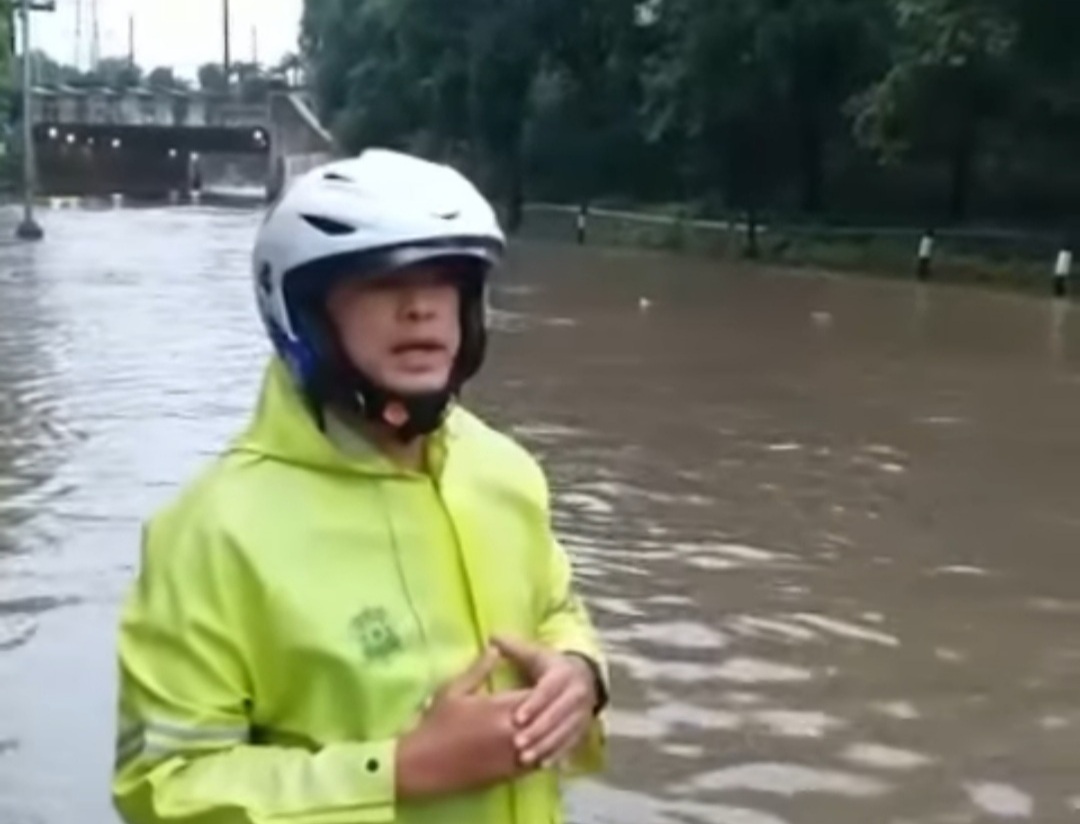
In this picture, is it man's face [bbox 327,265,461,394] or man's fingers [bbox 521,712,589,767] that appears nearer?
man's fingers [bbox 521,712,589,767]

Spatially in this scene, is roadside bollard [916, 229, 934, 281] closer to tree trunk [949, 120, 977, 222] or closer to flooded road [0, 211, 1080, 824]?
tree trunk [949, 120, 977, 222]

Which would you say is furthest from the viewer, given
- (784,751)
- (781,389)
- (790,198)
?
(790,198)

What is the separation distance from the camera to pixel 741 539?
10266 millimetres

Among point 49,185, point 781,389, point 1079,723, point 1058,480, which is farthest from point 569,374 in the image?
point 49,185

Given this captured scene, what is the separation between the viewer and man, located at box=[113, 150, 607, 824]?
7.50 ft

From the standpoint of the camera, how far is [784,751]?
22.1 ft

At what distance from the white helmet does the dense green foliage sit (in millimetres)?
29679

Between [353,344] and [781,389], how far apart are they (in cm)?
1458

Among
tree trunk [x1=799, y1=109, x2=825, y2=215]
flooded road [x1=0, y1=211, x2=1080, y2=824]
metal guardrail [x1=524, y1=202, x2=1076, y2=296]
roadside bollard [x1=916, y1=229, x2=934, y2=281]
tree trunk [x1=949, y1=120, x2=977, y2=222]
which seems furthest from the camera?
tree trunk [x1=799, y1=109, x2=825, y2=215]

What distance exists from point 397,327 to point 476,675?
1.15 feet

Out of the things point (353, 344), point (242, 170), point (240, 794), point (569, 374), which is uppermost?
point (353, 344)

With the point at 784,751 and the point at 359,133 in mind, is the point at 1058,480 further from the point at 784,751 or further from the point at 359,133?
the point at 359,133

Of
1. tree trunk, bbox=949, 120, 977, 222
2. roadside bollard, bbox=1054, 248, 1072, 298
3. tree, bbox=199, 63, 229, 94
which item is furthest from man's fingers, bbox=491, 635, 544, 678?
tree, bbox=199, 63, 229, 94

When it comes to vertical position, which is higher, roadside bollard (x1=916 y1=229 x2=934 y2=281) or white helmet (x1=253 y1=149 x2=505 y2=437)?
white helmet (x1=253 y1=149 x2=505 y2=437)
